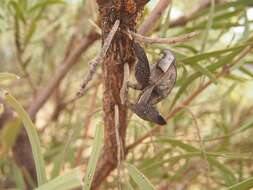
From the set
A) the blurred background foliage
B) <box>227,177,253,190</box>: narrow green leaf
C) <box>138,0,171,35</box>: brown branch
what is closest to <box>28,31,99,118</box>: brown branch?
the blurred background foliage

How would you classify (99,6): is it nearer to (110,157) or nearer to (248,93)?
(110,157)

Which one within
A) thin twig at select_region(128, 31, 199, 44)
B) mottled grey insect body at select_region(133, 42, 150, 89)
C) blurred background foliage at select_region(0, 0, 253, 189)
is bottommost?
blurred background foliage at select_region(0, 0, 253, 189)

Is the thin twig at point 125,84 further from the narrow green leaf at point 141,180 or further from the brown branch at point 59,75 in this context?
the brown branch at point 59,75

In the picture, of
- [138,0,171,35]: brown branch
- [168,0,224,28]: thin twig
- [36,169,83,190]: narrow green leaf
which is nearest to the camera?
[36,169,83,190]: narrow green leaf

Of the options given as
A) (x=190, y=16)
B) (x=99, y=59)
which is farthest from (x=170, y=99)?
(x=99, y=59)

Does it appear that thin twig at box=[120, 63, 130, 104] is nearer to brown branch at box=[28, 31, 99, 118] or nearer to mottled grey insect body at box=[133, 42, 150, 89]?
mottled grey insect body at box=[133, 42, 150, 89]

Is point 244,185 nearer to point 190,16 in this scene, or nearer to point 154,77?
point 154,77
